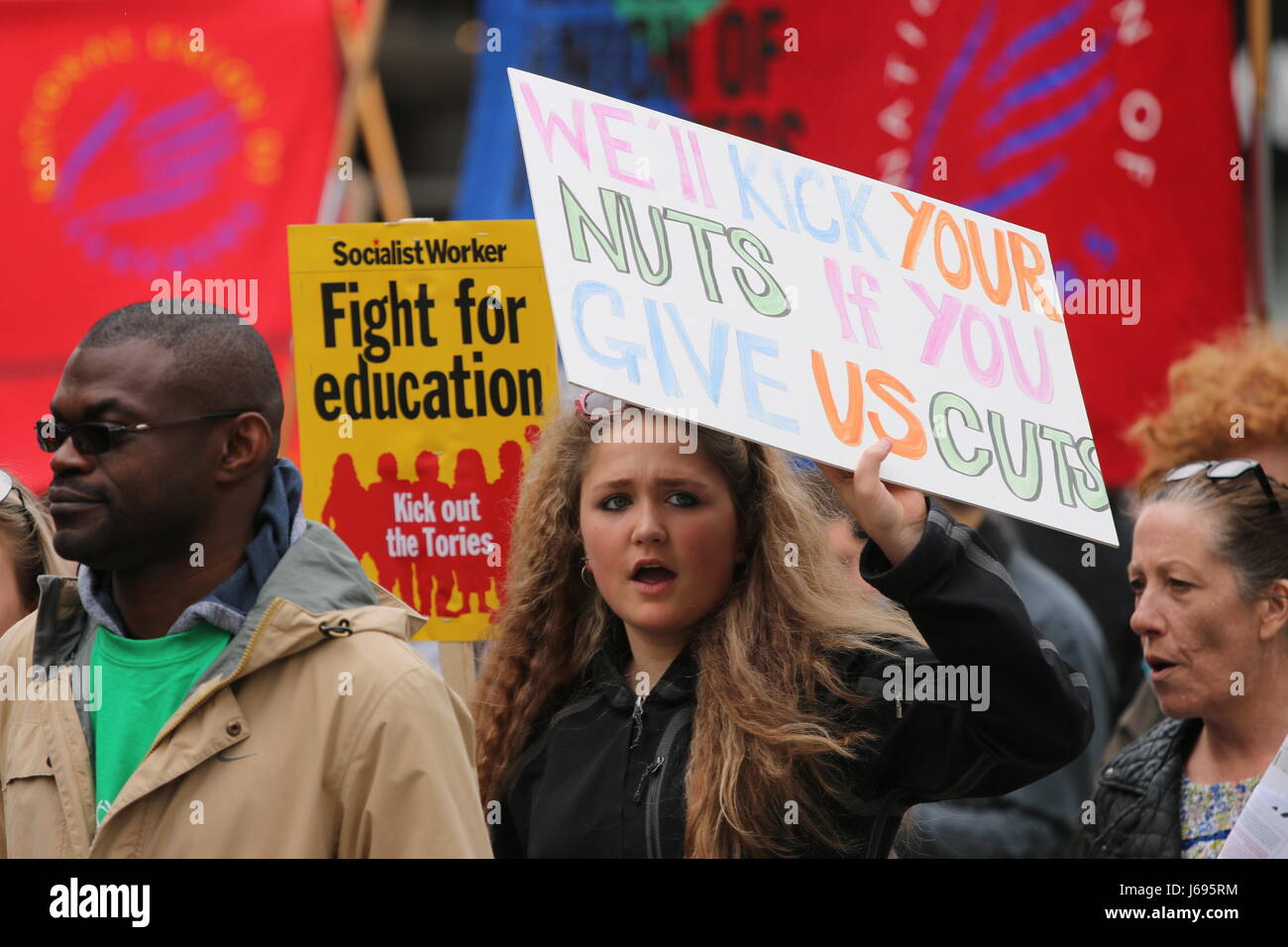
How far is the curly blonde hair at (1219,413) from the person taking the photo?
13.0 ft

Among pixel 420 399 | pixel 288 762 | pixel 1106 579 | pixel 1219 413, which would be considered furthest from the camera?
pixel 1106 579

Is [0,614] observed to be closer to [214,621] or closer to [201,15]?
[214,621]

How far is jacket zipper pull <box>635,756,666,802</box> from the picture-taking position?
8.93ft

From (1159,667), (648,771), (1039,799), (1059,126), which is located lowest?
(1039,799)

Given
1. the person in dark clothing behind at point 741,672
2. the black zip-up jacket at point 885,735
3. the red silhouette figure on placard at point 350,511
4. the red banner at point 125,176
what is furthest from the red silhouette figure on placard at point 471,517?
the red banner at point 125,176

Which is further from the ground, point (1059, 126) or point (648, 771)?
point (1059, 126)

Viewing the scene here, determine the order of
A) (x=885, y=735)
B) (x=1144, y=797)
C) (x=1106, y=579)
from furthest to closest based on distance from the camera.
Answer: (x=1106, y=579), (x=1144, y=797), (x=885, y=735)

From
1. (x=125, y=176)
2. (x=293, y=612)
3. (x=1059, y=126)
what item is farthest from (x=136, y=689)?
(x=1059, y=126)

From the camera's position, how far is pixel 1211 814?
3.14 m

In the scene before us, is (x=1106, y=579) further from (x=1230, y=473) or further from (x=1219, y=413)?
(x=1230, y=473)

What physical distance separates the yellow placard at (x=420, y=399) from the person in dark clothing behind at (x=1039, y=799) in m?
1.38

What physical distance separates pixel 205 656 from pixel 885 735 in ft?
3.63

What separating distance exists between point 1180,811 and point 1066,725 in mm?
785
